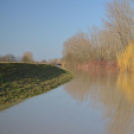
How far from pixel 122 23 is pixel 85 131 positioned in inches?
1148

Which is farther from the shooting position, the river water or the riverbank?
the riverbank

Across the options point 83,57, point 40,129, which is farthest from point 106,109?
point 83,57

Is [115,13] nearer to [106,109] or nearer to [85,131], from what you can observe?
[106,109]

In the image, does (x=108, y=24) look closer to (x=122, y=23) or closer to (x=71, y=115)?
(x=122, y=23)

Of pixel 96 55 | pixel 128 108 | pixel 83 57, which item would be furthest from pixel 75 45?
pixel 128 108

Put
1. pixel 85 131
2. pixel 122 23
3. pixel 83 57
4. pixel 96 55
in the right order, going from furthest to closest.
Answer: pixel 83 57 → pixel 96 55 → pixel 122 23 → pixel 85 131

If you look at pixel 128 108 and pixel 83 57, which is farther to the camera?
pixel 83 57

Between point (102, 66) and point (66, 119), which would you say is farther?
point (102, 66)

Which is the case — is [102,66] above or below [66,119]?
below

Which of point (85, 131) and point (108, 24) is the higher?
point (108, 24)

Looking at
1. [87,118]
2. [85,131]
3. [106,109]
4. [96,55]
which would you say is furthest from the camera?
[96,55]

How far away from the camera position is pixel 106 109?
690 centimetres

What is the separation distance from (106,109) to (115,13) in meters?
27.4

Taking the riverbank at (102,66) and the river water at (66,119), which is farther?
the riverbank at (102,66)
